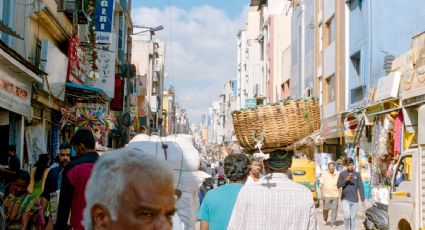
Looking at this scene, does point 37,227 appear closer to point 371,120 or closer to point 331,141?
point 371,120

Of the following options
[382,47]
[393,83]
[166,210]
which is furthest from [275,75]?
[166,210]

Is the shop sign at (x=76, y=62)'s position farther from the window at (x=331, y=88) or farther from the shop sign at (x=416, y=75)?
the window at (x=331, y=88)

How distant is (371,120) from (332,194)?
8.00 metres

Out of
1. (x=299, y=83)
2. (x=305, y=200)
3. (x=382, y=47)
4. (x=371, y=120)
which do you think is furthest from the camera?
(x=299, y=83)

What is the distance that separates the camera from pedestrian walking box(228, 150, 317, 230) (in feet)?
16.6

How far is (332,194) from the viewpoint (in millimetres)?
15922

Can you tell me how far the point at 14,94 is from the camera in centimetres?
1323

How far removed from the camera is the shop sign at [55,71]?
53.7 feet

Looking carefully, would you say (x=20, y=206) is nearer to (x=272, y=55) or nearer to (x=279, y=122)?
(x=279, y=122)

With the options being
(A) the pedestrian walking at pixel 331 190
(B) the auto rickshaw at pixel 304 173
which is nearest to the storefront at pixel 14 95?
(A) the pedestrian walking at pixel 331 190

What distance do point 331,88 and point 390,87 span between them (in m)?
12.1

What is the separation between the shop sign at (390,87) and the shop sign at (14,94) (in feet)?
35.6

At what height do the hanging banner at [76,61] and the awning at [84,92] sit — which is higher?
the hanging banner at [76,61]

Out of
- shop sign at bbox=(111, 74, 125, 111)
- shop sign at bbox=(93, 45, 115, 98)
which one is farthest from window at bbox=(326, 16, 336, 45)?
shop sign at bbox=(93, 45, 115, 98)
